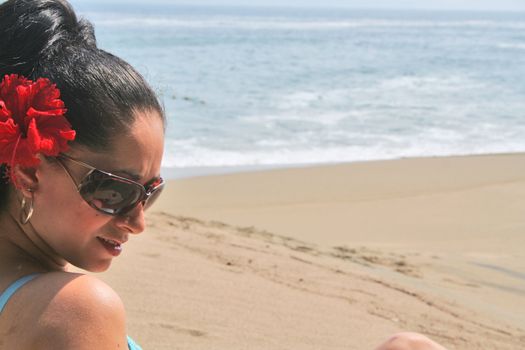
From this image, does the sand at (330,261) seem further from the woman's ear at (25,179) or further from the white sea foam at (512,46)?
the white sea foam at (512,46)

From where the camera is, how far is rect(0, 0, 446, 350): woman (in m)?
1.38

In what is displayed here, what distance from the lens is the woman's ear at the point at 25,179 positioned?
140cm

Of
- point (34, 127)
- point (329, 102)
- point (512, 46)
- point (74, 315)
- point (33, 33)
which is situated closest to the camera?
point (74, 315)

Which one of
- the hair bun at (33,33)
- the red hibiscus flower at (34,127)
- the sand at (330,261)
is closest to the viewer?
the red hibiscus flower at (34,127)

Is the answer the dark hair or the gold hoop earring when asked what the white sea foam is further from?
the gold hoop earring

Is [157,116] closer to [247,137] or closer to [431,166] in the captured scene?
[431,166]

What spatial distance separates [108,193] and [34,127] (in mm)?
184

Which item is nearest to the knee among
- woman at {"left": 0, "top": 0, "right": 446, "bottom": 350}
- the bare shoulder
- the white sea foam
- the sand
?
woman at {"left": 0, "top": 0, "right": 446, "bottom": 350}

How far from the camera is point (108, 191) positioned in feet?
4.75

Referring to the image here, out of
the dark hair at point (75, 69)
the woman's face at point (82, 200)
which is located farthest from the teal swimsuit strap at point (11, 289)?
the dark hair at point (75, 69)

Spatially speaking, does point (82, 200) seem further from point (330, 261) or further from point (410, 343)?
point (330, 261)

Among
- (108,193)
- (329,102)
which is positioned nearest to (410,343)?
(108,193)

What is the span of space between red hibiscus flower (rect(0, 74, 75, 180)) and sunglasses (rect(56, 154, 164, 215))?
0.21ft

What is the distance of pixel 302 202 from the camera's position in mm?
8453
